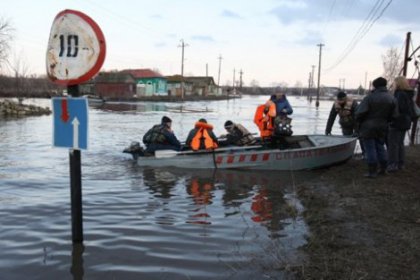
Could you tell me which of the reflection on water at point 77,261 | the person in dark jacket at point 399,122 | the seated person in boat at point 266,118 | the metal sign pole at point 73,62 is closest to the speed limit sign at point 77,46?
the metal sign pole at point 73,62

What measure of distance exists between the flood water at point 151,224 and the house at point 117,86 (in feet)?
264

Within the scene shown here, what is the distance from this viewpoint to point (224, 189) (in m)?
9.66

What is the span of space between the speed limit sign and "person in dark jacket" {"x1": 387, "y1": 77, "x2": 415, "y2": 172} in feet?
21.9

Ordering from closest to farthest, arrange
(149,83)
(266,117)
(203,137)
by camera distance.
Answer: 1. (203,137)
2. (266,117)
3. (149,83)

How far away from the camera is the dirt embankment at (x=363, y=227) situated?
4.38m

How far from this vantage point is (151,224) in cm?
680

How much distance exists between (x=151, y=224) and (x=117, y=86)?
87197 mm

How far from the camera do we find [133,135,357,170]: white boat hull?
11.4 metres

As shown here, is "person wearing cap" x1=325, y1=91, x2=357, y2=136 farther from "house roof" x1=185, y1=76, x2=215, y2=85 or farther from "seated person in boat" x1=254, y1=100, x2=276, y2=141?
"house roof" x1=185, y1=76, x2=215, y2=85

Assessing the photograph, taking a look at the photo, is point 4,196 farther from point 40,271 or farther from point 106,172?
point 40,271

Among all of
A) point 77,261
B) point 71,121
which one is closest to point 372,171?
point 77,261

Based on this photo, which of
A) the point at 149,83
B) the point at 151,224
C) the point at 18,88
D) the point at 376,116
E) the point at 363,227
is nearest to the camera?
the point at 363,227

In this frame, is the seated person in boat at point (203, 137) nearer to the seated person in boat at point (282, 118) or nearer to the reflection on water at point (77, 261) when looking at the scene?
the seated person in boat at point (282, 118)

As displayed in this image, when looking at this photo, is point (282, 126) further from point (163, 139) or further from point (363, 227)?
point (363, 227)
